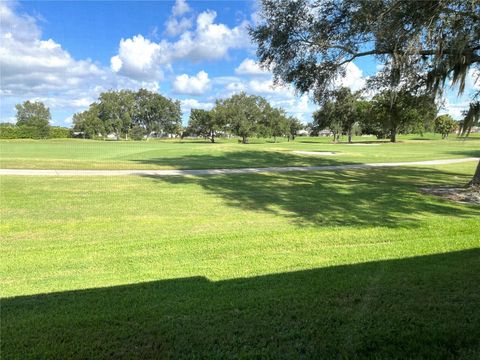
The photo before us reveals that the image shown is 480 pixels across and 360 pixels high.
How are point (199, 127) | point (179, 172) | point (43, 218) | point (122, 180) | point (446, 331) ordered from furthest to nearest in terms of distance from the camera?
1. point (199, 127)
2. point (179, 172)
3. point (122, 180)
4. point (43, 218)
5. point (446, 331)

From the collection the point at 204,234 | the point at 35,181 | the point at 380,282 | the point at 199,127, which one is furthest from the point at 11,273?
the point at 199,127

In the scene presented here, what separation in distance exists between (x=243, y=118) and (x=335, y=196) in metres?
67.2

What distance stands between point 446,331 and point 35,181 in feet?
42.3

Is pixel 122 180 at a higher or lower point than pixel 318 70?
lower

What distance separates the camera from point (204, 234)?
735 cm

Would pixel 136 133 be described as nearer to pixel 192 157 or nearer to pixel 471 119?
pixel 192 157


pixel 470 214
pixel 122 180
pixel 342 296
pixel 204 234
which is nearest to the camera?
pixel 342 296

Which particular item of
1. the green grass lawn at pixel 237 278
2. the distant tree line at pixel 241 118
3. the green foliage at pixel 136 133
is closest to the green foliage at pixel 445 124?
the distant tree line at pixel 241 118

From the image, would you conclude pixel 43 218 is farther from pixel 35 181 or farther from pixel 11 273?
pixel 35 181

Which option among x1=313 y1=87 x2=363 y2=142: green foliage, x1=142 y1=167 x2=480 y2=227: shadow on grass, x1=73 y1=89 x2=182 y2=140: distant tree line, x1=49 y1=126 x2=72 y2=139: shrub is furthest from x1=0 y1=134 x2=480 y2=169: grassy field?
x1=73 y1=89 x2=182 y2=140: distant tree line

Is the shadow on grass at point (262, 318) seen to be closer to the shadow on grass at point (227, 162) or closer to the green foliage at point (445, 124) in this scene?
the shadow on grass at point (227, 162)

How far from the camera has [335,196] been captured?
1166 centimetres

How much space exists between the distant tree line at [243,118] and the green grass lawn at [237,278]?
6853 centimetres

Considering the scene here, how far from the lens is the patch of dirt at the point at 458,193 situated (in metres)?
11.0
